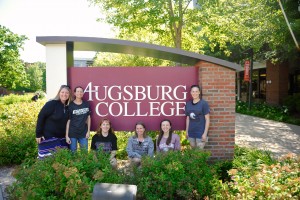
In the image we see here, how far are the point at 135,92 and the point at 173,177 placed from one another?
90.3 inches

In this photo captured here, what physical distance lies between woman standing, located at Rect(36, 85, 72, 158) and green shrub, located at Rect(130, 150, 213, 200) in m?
1.51

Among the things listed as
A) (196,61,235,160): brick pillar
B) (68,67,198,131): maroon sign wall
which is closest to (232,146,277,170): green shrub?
(196,61,235,160): brick pillar

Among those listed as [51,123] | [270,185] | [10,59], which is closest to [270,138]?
[270,185]

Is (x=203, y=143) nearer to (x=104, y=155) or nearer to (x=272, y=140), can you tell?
(x=104, y=155)

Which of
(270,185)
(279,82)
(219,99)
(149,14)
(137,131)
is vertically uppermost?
(149,14)

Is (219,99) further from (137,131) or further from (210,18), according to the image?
(210,18)

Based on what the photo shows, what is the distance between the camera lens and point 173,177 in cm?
411

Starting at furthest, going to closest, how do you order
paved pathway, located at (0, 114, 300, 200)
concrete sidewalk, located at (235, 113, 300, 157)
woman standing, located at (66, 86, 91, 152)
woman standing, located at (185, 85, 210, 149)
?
concrete sidewalk, located at (235, 113, 300, 157), paved pathway, located at (0, 114, 300, 200), woman standing, located at (185, 85, 210, 149), woman standing, located at (66, 86, 91, 152)

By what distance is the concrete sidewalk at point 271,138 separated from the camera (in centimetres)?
827

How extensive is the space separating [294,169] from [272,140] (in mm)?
5686

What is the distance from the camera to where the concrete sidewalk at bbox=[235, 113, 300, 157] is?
8266 millimetres

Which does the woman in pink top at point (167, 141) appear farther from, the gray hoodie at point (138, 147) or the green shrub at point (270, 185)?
the green shrub at point (270, 185)

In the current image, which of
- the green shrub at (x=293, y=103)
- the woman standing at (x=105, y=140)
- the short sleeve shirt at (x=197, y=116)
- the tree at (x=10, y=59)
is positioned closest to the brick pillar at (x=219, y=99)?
the short sleeve shirt at (x=197, y=116)

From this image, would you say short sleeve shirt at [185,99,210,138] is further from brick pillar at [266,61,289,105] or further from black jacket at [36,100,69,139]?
brick pillar at [266,61,289,105]
